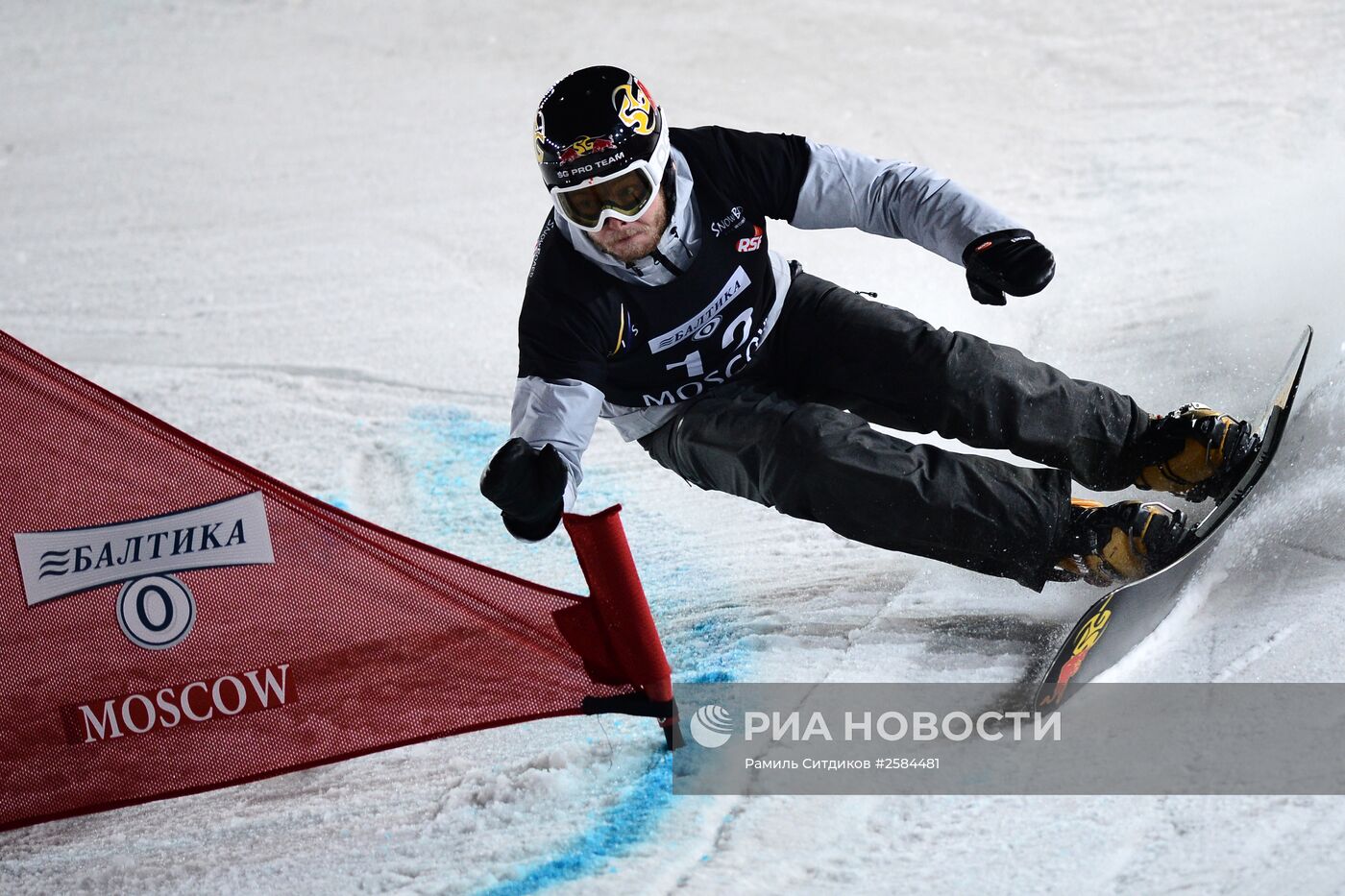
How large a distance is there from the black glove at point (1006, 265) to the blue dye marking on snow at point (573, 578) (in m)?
1.11

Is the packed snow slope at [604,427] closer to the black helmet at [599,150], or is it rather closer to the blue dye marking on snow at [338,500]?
the blue dye marking on snow at [338,500]

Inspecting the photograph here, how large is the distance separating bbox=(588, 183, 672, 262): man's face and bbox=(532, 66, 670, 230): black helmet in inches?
0.9

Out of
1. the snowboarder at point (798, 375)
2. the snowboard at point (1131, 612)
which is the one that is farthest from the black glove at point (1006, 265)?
the snowboard at point (1131, 612)

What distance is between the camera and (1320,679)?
2.75m

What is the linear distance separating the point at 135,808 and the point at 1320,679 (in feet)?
8.65

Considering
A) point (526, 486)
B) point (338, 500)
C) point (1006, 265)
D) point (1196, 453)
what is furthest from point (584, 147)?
point (338, 500)

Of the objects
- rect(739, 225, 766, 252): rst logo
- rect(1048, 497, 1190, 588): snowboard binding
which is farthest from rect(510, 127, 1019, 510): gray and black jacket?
rect(1048, 497, 1190, 588): snowboard binding

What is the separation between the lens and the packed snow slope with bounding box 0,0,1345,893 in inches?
108

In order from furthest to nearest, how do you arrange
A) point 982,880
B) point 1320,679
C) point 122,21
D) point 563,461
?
point 122,21
point 563,461
point 1320,679
point 982,880

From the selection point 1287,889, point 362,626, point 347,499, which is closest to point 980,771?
point 1287,889

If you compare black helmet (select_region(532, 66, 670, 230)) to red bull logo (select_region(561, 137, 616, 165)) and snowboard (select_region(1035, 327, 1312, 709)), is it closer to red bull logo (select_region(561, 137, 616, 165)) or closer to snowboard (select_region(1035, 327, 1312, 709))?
red bull logo (select_region(561, 137, 616, 165))

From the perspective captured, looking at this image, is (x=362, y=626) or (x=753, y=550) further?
(x=753, y=550)

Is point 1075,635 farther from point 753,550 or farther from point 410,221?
point 410,221

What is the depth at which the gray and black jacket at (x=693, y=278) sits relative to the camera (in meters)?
3.13
